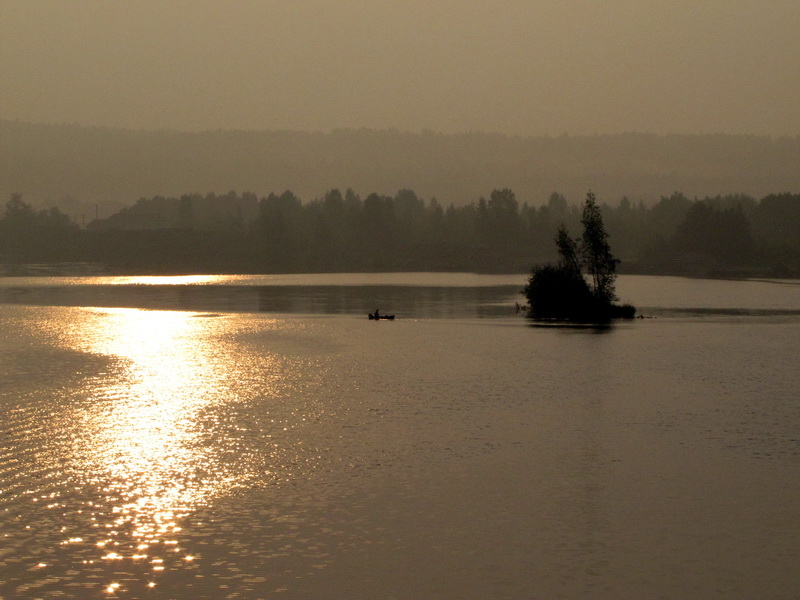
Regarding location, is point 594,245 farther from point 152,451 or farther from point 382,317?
point 152,451

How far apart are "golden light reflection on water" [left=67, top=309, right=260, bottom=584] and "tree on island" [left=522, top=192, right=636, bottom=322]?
46265 mm

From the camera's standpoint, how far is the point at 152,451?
34719mm

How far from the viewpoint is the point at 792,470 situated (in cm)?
3184

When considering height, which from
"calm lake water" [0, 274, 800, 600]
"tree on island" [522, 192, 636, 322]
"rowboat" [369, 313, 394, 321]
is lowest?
"calm lake water" [0, 274, 800, 600]

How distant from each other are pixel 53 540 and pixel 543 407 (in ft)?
89.7

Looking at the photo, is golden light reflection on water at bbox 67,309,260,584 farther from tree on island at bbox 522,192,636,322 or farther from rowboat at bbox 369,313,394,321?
tree on island at bbox 522,192,636,322

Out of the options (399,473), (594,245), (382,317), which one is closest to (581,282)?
(594,245)

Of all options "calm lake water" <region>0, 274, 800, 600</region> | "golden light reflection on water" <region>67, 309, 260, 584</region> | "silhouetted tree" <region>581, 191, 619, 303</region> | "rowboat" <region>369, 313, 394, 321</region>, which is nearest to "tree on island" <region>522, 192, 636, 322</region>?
"silhouetted tree" <region>581, 191, 619, 303</region>

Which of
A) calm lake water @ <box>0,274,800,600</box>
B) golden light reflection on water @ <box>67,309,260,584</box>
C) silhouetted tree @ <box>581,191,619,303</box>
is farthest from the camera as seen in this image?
silhouetted tree @ <box>581,191,619,303</box>

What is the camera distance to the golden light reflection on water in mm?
24469

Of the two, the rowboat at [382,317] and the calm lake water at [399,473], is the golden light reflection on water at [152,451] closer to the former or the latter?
the calm lake water at [399,473]

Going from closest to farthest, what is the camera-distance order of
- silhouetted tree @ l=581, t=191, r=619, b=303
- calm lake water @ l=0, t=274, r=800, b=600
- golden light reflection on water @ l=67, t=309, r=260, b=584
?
calm lake water @ l=0, t=274, r=800, b=600 → golden light reflection on water @ l=67, t=309, r=260, b=584 → silhouetted tree @ l=581, t=191, r=619, b=303

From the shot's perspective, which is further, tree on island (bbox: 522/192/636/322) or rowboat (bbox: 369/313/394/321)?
rowboat (bbox: 369/313/394/321)

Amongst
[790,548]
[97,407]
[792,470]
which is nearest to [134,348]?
[97,407]
